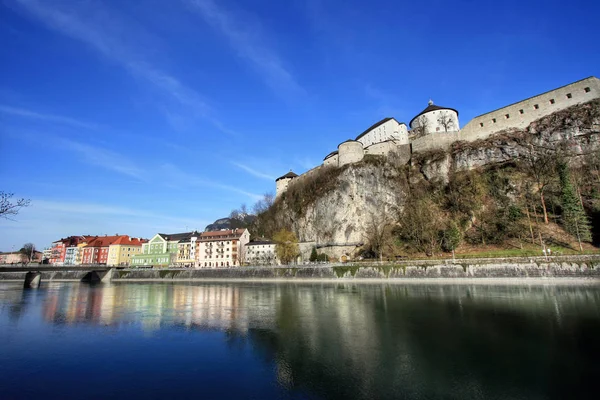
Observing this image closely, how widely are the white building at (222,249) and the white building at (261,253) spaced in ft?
8.48

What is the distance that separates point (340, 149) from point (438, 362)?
50110 mm

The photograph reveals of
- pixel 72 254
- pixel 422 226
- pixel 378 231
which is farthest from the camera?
pixel 72 254

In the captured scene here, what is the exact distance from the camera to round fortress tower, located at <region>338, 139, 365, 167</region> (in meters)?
56.1

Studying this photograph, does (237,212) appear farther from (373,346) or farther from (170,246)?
(373,346)

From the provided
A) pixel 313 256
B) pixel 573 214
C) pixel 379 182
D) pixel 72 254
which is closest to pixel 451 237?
pixel 573 214

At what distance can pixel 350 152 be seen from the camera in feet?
185

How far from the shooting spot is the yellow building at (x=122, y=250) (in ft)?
254

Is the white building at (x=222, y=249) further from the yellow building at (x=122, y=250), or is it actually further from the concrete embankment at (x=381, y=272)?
the yellow building at (x=122, y=250)

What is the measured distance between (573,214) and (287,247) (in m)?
36.9

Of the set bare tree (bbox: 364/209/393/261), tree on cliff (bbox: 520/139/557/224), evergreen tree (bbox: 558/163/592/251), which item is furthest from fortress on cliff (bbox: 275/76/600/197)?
evergreen tree (bbox: 558/163/592/251)

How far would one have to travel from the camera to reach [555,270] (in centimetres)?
2823

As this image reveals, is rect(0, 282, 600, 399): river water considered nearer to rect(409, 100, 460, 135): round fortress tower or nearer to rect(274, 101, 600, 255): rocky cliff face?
rect(274, 101, 600, 255): rocky cliff face

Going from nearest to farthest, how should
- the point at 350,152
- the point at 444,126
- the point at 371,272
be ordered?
the point at 371,272 < the point at 444,126 < the point at 350,152

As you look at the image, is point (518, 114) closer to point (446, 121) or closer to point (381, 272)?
point (446, 121)
